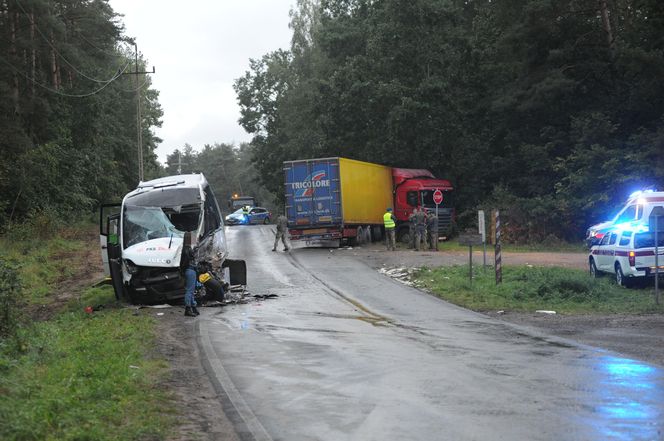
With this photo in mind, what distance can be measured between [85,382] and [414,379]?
3917mm

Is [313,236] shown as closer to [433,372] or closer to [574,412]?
[433,372]

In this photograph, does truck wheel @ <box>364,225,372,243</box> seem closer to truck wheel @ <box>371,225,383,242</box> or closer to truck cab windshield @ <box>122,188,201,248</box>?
truck wheel @ <box>371,225,383,242</box>

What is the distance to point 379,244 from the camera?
3925 centimetres

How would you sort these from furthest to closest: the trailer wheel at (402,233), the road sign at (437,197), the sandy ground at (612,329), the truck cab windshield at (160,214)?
the trailer wheel at (402,233)
the road sign at (437,197)
the truck cab windshield at (160,214)
the sandy ground at (612,329)

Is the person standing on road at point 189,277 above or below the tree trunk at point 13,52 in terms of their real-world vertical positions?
below

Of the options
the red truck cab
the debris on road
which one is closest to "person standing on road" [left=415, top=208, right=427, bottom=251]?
the red truck cab

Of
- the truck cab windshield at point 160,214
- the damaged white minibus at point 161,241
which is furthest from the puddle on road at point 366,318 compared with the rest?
the truck cab windshield at point 160,214

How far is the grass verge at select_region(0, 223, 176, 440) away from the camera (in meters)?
6.55

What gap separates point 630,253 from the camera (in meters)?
20.5

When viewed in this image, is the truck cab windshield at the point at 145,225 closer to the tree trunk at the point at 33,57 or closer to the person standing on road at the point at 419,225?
the person standing on road at the point at 419,225

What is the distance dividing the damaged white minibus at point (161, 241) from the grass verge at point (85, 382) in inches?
91.7

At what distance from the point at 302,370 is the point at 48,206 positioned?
3295 centimetres

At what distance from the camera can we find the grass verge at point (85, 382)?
21.5ft

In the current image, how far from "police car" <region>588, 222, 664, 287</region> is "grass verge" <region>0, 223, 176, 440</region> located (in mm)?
12846
